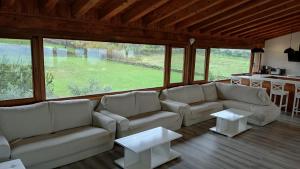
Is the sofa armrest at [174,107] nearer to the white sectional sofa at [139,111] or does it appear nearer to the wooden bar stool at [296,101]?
the white sectional sofa at [139,111]

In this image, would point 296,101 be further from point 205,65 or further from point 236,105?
point 205,65

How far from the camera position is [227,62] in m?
7.87

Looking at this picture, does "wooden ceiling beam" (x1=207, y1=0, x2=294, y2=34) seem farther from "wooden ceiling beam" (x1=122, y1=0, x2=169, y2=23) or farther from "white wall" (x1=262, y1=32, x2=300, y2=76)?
"white wall" (x1=262, y1=32, x2=300, y2=76)

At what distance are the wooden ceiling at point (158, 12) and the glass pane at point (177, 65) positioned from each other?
1.81ft

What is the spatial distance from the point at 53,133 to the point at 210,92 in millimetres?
4210

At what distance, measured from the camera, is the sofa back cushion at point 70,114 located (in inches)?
138

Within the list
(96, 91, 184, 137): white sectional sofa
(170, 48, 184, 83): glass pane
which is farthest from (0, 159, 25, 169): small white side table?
(170, 48, 184, 83): glass pane

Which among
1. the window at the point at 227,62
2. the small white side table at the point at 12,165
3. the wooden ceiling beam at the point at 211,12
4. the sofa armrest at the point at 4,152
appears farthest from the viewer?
the window at the point at 227,62

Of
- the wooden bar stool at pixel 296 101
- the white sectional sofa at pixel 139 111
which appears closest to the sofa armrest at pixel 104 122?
the white sectional sofa at pixel 139 111

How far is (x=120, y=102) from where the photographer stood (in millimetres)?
4270

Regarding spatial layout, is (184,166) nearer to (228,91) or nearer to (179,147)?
(179,147)

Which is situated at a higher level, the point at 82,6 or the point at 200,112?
the point at 82,6

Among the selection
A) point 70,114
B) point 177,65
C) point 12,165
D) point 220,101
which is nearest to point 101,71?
point 70,114

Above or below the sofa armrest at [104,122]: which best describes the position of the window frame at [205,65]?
above
